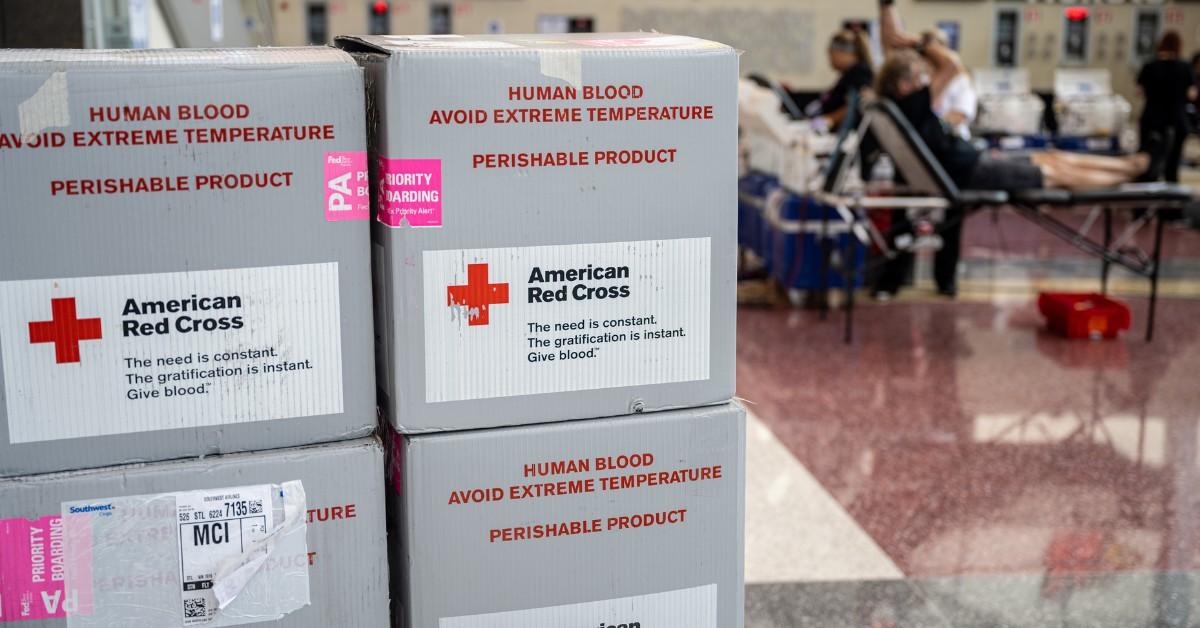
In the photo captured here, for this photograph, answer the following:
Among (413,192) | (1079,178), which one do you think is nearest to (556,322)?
(413,192)

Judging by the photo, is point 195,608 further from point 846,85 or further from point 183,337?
point 846,85

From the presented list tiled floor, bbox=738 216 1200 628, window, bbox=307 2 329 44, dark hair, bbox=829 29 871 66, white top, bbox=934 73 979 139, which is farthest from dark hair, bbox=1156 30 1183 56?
window, bbox=307 2 329 44

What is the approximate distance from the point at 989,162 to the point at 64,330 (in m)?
4.53

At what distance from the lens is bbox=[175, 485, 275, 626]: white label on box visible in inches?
51.1

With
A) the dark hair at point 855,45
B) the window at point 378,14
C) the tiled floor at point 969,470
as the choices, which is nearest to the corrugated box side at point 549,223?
the tiled floor at point 969,470

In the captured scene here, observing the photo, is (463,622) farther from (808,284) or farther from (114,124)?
(808,284)

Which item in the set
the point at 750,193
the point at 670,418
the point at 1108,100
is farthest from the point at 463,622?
the point at 1108,100

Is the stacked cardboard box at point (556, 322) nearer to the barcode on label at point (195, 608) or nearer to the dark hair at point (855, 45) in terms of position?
the barcode on label at point (195, 608)

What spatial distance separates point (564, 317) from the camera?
1.40 meters

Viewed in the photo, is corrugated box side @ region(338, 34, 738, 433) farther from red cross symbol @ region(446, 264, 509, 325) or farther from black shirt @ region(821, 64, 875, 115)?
black shirt @ region(821, 64, 875, 115)

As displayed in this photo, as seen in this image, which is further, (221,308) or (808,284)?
(808,284)

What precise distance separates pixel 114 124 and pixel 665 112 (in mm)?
596

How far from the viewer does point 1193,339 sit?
533cm

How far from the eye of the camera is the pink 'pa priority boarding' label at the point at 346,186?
4.28 feet
